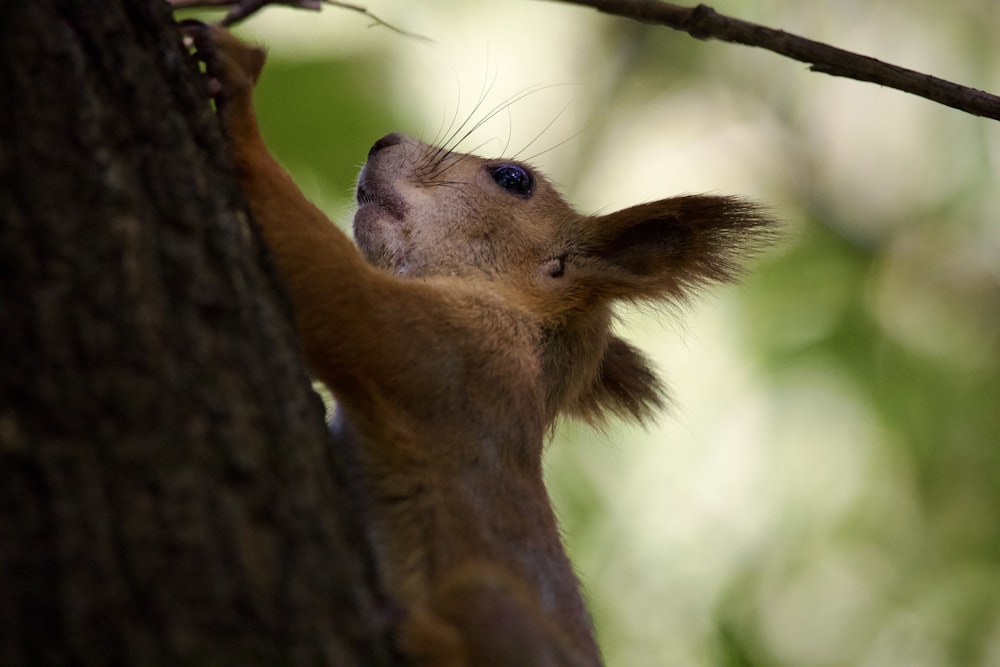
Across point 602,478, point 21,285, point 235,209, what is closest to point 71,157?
point 21,285

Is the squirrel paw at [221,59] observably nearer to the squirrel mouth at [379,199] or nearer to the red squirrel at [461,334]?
the red squirrel at [461,334]

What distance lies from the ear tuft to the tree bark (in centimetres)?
264

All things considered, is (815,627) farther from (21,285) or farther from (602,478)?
(21,285)

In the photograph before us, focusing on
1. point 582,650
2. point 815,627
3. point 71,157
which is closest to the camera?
point 71,157

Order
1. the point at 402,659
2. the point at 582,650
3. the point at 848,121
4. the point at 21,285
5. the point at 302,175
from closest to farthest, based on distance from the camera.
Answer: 1. the point at 21,285
2. the point at 402,659
3. the point at 582,650
4. the point at 302,175
5. the point at 848,121

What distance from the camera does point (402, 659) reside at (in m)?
2.67

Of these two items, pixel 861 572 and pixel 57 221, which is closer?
pixel 57 221

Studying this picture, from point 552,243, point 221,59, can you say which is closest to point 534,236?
point 552,243

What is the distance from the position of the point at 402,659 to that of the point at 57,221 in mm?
1268

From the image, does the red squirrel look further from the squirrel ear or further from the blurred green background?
the blurred green background

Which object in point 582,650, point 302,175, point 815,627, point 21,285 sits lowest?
point 815,627

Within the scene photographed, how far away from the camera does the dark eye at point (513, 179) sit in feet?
16.6

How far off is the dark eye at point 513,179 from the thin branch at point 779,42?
213 centimetres

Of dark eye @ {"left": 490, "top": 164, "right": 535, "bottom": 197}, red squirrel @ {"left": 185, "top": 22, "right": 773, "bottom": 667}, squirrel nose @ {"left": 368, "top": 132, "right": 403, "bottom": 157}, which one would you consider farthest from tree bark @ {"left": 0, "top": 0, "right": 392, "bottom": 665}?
dark eye @ {"left": 490, "top": 164, "right": 535, "bottom": 197}
